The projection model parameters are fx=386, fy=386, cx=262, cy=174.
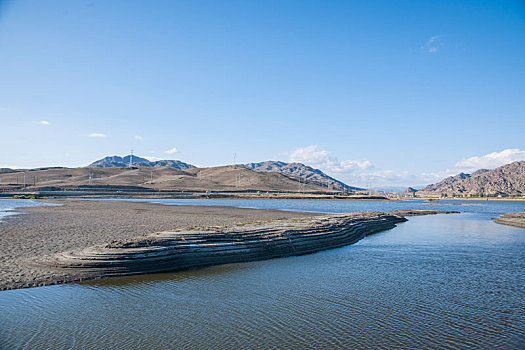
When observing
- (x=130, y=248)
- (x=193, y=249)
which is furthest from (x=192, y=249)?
(x=130, y=248)

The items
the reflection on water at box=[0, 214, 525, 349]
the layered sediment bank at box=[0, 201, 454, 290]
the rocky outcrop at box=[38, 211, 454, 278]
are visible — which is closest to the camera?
the reflection on water at box=[0, 214, 525, 349]

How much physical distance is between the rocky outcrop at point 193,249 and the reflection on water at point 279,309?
28.3 inches

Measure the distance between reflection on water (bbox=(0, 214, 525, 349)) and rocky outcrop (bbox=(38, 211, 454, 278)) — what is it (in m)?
0.72

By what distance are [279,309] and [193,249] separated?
24.4 ft

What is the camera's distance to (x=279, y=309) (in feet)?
42.5

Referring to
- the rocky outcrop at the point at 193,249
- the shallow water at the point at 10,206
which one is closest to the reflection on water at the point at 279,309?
the rocky outcrop at the point at 193,249

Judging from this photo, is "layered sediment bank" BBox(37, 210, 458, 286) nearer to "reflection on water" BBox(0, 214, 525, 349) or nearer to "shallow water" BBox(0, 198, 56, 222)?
"reflection on water" BBox(0, 214, 525, 349)

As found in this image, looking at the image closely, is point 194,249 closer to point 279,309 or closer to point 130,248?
point 130,248

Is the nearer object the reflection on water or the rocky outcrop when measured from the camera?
the reflection on water

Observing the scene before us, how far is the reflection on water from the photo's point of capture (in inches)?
413

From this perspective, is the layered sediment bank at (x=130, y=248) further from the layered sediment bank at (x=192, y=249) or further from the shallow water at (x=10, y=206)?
the shallow water at (x=10, y=206)

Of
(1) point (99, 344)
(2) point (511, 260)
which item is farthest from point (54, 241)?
(2) point (511, 260)

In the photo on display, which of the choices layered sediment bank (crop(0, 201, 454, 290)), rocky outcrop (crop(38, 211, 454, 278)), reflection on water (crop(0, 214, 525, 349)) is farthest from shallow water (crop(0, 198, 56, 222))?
reflection on water (crop(0, 214, 525, 349))

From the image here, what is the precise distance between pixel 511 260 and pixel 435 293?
448 inches
